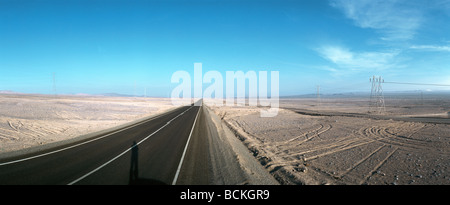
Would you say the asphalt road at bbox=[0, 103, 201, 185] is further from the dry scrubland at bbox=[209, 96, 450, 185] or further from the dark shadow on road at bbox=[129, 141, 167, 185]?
the dry scrubland at bbox=[209, 96, 450, 185]

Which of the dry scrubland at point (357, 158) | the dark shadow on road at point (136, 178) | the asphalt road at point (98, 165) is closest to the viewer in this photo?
the dark shadow on road at point (136, 178)

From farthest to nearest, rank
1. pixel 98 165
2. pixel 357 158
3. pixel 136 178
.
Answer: pixel 357 158, pixel 98 165, pixel 136 178

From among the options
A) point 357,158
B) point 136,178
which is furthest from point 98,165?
point 357,158

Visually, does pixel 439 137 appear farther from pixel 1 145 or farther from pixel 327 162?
pixel 1 145

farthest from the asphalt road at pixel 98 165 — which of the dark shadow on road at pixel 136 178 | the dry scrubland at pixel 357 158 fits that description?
the dry scrubland at pixel 357 158

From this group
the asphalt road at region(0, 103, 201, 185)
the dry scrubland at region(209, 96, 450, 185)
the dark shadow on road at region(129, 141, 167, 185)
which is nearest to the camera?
the dark shadow on road at region(129, 141, 167, 185)

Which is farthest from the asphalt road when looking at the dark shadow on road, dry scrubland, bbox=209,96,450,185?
dry scrubland, bbox=209,96,450,185

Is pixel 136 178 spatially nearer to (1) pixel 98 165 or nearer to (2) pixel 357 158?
(1) pixel 98 165

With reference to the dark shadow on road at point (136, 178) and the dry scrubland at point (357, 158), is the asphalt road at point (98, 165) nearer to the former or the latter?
the dark shadow on road at point (136, 178)

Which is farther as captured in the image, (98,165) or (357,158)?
(357,158)

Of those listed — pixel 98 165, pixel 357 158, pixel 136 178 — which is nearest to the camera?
pixel 136 178
